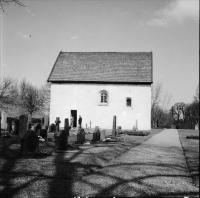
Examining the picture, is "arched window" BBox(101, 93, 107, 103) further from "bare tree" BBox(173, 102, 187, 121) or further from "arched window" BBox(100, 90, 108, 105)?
"bare tree" BBox(173, 102, 187, 121)

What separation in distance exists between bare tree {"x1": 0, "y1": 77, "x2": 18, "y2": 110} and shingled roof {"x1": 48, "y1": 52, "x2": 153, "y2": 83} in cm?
1187

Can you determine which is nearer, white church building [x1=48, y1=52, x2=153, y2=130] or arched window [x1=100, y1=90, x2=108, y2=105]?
white church building [x1=48, y1=52, x2=153, y2=130]

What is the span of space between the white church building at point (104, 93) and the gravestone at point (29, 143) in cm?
2222

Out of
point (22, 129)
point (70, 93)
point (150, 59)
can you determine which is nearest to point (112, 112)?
point (70, 93)

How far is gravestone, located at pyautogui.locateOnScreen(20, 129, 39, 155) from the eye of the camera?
719 cm

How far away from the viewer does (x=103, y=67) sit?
32.2 meters

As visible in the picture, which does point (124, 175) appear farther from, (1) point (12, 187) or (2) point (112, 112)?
(2) point (112, 112)

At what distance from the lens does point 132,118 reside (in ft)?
97.1

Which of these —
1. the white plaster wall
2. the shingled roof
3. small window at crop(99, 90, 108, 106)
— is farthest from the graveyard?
the shingled roof

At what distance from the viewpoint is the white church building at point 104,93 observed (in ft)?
97.8

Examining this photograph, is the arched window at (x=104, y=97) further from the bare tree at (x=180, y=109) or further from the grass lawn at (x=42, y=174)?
the grass lawn at (x=42, y=174)

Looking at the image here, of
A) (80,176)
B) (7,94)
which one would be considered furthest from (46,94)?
(80,176)

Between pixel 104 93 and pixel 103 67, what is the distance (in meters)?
3.53

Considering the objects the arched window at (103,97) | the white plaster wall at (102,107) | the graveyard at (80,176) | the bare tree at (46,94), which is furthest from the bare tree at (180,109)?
the graveyard at (80,176)
